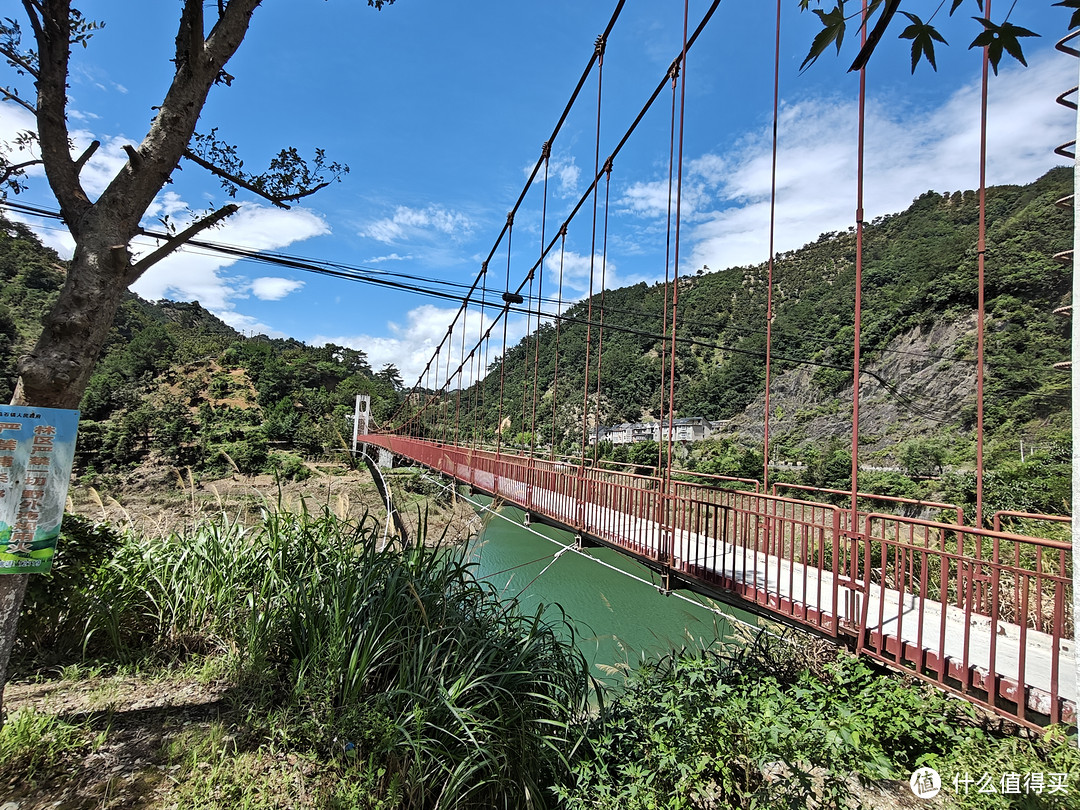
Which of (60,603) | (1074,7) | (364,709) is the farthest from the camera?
(60,603)

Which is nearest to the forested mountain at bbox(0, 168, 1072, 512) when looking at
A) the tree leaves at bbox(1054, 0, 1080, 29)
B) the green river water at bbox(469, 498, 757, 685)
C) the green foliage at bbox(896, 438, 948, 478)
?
the green foliage at bbox(896, 438, 948, 478)

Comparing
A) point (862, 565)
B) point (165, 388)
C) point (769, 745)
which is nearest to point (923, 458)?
point (862, 565)

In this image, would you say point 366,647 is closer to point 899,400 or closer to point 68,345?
point 68,345

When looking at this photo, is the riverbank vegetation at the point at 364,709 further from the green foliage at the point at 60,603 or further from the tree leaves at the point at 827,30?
the tree leaves at the point at 827,30

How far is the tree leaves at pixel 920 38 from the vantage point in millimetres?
812

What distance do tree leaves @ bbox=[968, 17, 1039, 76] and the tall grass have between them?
2.05 meters

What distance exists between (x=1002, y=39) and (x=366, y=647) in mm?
2373

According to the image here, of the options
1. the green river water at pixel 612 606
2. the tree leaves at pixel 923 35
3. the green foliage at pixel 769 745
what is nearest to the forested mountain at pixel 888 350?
the green river water at pixel 612 606

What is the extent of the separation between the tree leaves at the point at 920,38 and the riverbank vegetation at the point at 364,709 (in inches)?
75.6

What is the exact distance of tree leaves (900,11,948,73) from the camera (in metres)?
0.81

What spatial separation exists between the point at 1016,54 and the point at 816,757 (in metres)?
2.26

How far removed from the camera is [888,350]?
31.2 metres

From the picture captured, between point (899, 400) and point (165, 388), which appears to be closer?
point (899, 400)

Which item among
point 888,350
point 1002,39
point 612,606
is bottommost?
point 612,606
